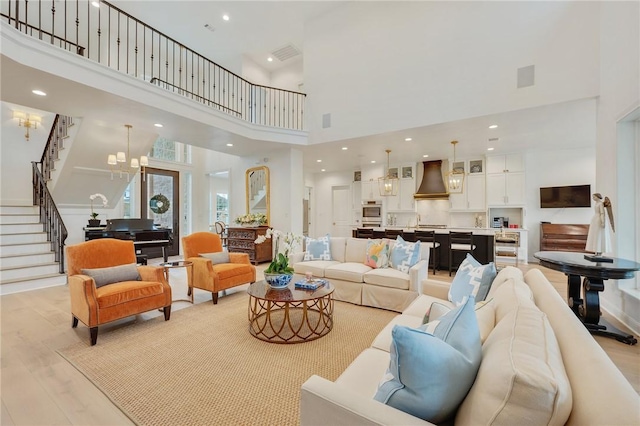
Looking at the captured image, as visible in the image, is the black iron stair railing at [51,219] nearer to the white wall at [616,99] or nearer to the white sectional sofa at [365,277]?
the white sectional sofa at [365,277]

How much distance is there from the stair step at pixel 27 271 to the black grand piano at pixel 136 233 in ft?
2.70

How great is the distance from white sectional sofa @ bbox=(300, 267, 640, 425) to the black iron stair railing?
20.4ft

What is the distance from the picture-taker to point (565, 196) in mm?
6586

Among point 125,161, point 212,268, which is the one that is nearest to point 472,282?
point 212,268

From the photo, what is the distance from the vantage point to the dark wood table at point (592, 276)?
2486mm

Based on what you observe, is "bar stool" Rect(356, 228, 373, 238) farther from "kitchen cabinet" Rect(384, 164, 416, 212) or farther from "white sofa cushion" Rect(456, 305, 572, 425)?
"white sofa cushion" Rect(456, 305, 572, 425)

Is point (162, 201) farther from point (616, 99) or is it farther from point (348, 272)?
point (616, 99)

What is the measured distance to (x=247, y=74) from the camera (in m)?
7.85

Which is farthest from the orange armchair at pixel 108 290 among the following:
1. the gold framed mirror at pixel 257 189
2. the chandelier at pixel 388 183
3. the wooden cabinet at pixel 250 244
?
the chandelier at pixel 388 183

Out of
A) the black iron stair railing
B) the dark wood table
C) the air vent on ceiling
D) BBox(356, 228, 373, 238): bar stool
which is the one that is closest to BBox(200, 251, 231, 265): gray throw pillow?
the black iron stair railing

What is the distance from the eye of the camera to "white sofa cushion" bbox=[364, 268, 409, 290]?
339 cm

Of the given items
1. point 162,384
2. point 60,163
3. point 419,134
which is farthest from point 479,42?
point 60,163

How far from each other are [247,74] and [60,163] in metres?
4.95

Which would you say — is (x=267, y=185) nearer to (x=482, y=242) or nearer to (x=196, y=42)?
(x=196, y=42)
